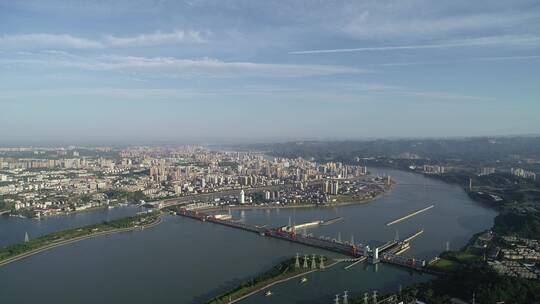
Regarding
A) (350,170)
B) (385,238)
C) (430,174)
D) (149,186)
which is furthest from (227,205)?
(430,174)

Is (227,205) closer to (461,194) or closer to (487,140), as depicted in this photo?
(461,194)

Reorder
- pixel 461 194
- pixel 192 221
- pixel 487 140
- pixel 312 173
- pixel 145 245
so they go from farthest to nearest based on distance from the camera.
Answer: pixel 487 140 → pixel 312 173 → pixel 461 194 → pixel 192 221 → pixel 145 245

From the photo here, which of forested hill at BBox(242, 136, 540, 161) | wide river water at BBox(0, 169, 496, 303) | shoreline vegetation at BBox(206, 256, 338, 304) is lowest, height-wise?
wide river water at BBox(0, 169, 496, 303)

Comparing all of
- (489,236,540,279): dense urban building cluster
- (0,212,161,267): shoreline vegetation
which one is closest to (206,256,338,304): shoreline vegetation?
(489,236,540,279): dense urban building cluster

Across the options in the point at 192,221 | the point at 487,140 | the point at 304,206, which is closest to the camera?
the point at 192,221

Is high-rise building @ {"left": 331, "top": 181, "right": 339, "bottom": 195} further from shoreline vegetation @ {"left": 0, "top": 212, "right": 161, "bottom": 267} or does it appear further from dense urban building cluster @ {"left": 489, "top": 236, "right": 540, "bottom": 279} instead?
dense urban building cluster @ {"left": 489, "top": 236, "right": 540, "bottom": 279}

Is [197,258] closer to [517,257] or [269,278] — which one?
[269,278]

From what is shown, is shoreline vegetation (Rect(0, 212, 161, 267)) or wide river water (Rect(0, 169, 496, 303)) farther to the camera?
shoreline vegetation (Rect(0, 212, 161, 267))

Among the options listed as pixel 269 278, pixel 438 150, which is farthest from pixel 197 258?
pixel 438 150
